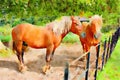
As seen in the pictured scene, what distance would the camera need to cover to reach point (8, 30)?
15.2m

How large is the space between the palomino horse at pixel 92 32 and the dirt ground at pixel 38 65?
2.40ft

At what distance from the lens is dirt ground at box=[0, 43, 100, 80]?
8695 mm

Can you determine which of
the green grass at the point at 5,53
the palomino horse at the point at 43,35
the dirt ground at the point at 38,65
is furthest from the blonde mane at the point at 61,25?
the green grass at the point at 5,53

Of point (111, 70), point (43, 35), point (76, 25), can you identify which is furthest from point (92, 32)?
point (43, 35)

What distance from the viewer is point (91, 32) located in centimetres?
940

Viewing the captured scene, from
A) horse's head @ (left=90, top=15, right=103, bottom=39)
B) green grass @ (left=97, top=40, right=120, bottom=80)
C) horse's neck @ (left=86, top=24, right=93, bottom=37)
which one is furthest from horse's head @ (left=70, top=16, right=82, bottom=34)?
green grass @ (left=97, top=40, right=120, bottom=80)

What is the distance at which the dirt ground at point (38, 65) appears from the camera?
342 inches

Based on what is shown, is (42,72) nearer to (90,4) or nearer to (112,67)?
(112,67)

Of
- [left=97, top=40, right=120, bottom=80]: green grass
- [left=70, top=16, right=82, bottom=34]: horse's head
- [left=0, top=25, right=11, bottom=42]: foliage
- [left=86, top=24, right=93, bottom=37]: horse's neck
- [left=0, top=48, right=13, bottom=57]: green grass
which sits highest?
[left=70, top=16, right=82, bottom=34]: horse's head

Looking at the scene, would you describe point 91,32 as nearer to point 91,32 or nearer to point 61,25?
point 91,32

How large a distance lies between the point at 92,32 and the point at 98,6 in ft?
8.97

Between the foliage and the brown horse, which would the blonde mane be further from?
the foliage

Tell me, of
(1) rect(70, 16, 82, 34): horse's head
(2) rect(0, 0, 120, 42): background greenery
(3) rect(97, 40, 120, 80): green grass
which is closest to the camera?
(3) rect(97, 40, 120, 80): green grass

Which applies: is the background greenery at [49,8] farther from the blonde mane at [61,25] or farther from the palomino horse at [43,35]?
the blonde mane at [61,25]
